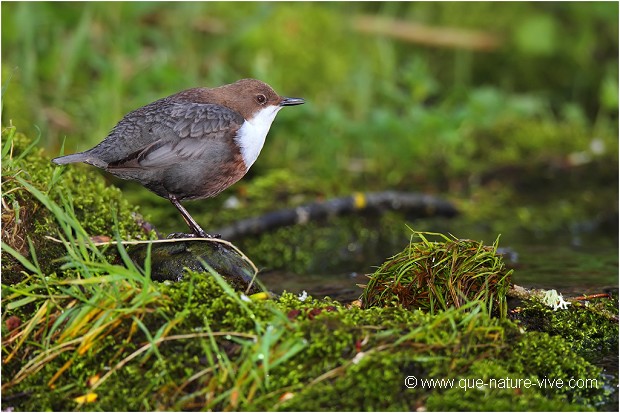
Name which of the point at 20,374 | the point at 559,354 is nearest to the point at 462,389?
the point at 559,354

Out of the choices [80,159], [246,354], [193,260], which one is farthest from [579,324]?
[80,159]

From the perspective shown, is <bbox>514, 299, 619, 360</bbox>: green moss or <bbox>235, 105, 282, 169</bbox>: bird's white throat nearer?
<bbox>514, 299, 619, 360</bbox>: green moss

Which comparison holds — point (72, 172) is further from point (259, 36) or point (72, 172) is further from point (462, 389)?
point (259, 36)

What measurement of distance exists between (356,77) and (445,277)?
18.1 ft

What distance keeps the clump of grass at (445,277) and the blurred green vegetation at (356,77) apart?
339 centimetres

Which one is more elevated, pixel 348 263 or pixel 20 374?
pixel 20 374

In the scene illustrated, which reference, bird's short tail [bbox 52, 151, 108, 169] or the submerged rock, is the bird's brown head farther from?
the submerged rock

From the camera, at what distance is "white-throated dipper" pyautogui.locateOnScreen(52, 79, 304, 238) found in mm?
4723

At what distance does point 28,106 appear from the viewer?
7.71 m

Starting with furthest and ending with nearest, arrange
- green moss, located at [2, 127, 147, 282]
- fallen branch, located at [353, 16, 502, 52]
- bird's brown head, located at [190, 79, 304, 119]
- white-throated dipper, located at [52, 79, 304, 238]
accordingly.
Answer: fallen branch, located at [353, 16, 502, 52] → bird's brown head, located at [190, 79, 304, 119] → white-throated dipper, located at [52, 79, 304, 238] → green moss, located at [2, 127, 147, 282]

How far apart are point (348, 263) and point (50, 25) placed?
428cm

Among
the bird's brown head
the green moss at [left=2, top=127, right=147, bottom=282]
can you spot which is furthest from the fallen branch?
the green moss at [left=2, top=127, right=147, bottom=282]

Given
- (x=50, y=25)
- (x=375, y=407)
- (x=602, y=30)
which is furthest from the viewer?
(x=602, y=30)

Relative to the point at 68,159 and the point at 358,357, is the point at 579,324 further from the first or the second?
the point at 68,159
